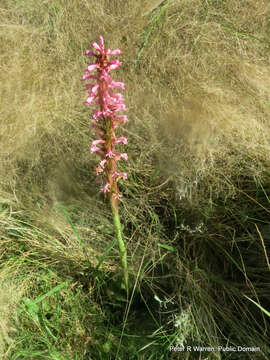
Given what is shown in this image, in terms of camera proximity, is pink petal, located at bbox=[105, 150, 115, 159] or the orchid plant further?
pink petal, located at bbox=[105, 150, 115, 159]

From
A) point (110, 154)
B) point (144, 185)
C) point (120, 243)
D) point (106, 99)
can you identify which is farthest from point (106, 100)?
point (144, 185)

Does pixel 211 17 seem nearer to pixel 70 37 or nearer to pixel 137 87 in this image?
pixel 137 87

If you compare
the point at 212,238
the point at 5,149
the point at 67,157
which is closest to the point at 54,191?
the point at 67,157

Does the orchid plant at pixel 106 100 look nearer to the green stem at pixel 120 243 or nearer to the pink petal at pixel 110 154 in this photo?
the pink petal at pixel 110 154

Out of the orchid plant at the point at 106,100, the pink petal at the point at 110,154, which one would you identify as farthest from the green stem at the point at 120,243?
the pink petal at the point at 110,154

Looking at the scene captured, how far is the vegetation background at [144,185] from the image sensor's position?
70.1 inches

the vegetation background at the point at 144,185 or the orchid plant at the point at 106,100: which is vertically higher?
the orchid plant at the point at 106,100

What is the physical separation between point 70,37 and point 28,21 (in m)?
0.36

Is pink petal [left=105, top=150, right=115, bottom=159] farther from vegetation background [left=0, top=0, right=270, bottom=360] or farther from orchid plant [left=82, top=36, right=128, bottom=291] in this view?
vegetation background [left=0, top=0, right=270, bottom=360]

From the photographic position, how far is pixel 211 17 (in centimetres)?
242

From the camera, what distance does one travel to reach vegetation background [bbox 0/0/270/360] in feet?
5.84

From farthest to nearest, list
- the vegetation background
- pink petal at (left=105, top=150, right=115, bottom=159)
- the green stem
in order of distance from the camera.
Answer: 1. the vegetation background
2. the green stem
3. pink petal at (left=105, top=150, right=115, bottom=159)

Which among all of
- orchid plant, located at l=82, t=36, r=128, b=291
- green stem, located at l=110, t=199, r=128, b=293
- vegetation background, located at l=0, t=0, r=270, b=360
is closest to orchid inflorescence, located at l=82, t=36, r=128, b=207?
orchid plant, located at l=82, t=36, r=128, b=291

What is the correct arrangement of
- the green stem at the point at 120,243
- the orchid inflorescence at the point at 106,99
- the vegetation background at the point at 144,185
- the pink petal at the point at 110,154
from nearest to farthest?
the orchid inflorescence at the point at 106,99 < the pink petal at the point at 110,154 < the green stem at the point at 120,243 < the vegetation background at the point at 144,185
